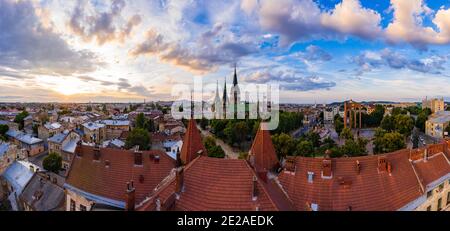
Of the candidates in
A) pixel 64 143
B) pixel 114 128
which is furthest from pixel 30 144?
pixel 114 128

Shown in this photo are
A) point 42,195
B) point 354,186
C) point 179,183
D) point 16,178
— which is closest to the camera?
point 179,183

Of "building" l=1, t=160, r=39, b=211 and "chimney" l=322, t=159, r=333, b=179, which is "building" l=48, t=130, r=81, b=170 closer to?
"building" l=1, t=160, r=39, b=211

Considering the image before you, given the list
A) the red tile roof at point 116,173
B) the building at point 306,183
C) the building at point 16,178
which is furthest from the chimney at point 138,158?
the building at point 16,178

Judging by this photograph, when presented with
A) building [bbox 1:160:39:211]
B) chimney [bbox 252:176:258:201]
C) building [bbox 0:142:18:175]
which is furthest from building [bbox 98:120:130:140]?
chimney [bbox 252:176:258:201]

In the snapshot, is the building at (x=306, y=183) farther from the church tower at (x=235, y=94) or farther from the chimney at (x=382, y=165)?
the church tower at (x=235, y=94)

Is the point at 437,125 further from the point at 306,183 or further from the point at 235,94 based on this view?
the point at 306,183
